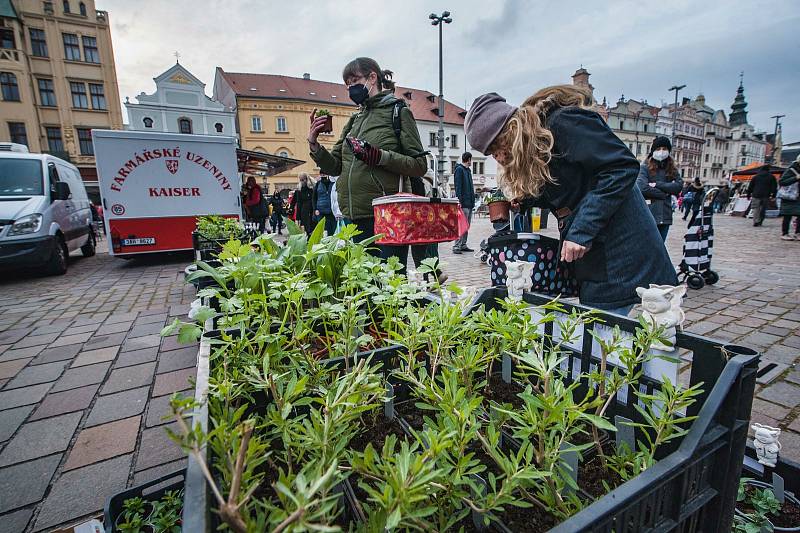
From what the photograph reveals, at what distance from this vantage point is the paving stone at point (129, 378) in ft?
8.28

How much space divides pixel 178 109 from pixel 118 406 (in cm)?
4056

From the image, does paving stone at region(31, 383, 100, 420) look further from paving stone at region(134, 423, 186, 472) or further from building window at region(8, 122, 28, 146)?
building window at region(8, 122, 28, 146)

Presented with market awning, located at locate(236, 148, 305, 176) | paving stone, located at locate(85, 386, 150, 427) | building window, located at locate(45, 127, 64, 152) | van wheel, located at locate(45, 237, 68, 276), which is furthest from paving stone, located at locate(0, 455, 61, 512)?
building window, located at locate(45, 127, 64, 152)

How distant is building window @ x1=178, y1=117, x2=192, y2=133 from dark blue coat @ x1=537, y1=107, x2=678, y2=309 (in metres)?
41.0

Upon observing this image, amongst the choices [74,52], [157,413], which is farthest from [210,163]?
[74,52]

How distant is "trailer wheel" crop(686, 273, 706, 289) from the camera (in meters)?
4.63

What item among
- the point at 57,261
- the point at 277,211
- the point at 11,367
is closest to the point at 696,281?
the point at 11,367

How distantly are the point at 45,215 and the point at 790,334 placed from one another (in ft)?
31.9

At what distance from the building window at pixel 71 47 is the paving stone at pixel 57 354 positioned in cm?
3620

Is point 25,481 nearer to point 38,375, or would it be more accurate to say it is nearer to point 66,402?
point 66,402

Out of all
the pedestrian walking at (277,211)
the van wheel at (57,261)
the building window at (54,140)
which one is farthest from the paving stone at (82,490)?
the building window at (54,140)

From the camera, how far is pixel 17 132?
2655 cm

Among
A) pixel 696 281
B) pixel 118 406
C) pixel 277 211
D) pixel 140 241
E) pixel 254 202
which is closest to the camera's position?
pixel 118 406

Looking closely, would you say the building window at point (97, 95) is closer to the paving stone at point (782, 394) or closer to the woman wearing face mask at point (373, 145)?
the woman wearing face mask at point (373, 145)
